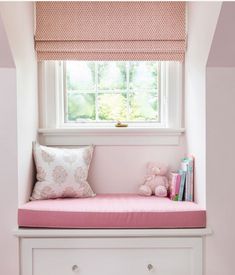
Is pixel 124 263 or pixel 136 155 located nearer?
pixel 124 263

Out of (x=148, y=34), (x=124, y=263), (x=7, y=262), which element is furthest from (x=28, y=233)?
(x=148, y=34)

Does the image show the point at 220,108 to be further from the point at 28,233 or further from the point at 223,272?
the point at 28,233

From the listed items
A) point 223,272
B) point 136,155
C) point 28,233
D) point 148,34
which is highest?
point 148,34

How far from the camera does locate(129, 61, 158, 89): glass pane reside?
3299 millimetres

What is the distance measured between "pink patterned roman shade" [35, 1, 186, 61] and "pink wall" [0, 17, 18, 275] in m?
0.56

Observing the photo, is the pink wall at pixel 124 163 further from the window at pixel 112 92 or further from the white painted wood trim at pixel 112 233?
the white painted wood trim at pixel 112 233

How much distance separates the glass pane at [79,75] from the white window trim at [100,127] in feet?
0.23

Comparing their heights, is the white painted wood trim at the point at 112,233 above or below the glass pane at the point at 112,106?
below

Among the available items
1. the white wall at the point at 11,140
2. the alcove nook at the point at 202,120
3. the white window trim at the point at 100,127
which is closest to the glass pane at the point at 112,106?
the white window trim at the point at 100,127

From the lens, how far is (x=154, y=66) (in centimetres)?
330

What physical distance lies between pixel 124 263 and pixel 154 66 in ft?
4.78

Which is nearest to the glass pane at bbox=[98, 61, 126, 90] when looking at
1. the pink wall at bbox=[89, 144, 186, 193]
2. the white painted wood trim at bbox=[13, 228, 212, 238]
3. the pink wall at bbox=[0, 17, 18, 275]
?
the pink wall at bbox=[89, 144, 186, 193]

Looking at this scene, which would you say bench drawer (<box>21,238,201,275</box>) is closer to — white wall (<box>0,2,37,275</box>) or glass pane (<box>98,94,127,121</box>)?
white wall (<box>0,2,37,275</box>)

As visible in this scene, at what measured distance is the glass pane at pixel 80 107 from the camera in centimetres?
331
